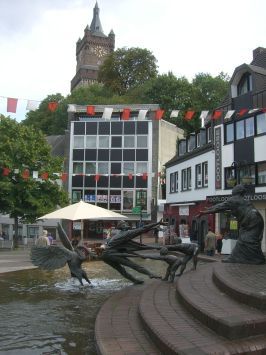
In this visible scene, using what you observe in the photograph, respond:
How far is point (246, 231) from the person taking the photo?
11.8 meters

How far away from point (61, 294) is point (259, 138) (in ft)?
67.0

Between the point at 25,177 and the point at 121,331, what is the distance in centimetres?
2940

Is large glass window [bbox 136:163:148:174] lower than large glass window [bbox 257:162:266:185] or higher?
higher

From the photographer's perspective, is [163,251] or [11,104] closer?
[163,251]

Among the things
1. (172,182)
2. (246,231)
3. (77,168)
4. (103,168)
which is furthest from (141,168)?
(246,231)

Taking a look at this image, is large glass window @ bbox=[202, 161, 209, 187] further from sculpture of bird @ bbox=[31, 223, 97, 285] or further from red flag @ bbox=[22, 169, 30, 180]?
sculpture of bird @ bbox=[31, 223, 97, 285]

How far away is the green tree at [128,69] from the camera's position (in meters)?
72.1

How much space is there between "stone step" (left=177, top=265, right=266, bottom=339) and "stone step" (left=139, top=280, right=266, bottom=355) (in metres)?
0.09

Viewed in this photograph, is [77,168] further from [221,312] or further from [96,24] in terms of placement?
[96,24]

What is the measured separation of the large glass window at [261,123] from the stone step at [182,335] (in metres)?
22.3

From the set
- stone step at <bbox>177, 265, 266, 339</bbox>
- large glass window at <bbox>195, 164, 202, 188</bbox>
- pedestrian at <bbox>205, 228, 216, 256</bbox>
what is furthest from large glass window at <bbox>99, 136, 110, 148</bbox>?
stone step at <bbox>177, 265, 266, 339</bbox>

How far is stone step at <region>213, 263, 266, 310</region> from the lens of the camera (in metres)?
7.28

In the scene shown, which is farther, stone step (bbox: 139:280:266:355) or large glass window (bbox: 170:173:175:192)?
large glass window (bbox: 170:173:175:192)

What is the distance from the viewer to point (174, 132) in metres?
59.3
